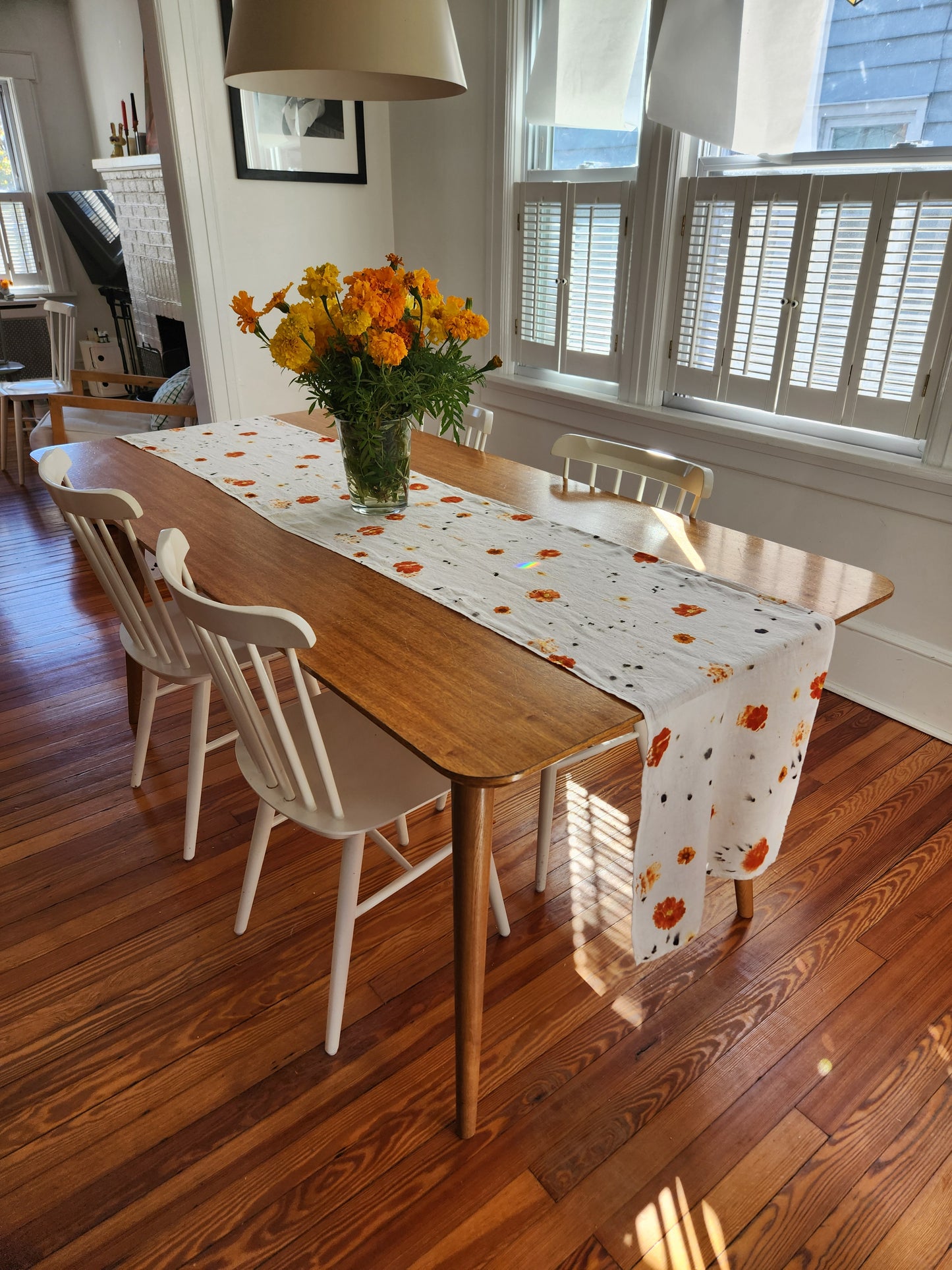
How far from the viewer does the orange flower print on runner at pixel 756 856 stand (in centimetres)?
143

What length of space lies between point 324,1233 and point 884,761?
5.82ft

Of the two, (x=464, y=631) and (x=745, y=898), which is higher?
(x=464, y=631)

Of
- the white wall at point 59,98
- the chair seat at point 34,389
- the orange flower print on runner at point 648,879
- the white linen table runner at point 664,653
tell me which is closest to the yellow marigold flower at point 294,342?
the white linen table runner at point 664,653

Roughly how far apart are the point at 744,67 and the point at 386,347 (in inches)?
60.1

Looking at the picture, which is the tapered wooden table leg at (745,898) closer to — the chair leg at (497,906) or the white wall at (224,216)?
the chair leg at (497,906)

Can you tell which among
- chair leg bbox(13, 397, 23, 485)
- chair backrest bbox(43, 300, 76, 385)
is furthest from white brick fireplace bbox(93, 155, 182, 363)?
chair leg bbox(13, 397, 23, 485)

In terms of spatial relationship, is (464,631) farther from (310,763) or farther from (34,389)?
(34,389)

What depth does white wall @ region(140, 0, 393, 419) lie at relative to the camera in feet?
9.78

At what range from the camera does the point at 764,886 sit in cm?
184

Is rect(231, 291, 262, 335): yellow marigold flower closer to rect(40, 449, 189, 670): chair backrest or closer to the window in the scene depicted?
rect(40, 449, 189, 670): chair backrest

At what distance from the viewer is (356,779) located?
140cm

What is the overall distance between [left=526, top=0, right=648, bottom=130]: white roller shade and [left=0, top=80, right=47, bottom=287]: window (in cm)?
477

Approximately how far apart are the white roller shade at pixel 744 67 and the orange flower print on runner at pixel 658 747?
1.90m

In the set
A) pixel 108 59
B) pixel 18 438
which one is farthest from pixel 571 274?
pixel 108 59
